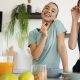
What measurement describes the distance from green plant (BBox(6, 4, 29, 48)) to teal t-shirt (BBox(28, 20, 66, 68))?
1.30 m

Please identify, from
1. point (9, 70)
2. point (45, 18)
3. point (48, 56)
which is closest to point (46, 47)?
point (48, 56)

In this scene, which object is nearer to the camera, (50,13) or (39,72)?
(39,72)

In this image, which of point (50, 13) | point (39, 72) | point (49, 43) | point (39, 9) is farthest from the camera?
point (39, 9)

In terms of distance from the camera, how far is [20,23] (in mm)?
3039

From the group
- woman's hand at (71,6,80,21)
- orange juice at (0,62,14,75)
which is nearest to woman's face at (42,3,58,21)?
woman's hand at (71,6,80,21)

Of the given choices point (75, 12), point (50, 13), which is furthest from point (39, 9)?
point (75, 12)

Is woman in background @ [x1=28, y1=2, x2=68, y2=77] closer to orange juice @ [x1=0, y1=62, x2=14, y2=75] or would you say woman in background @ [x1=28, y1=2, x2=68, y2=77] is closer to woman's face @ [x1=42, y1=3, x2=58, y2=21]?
woman's face @ [x1=42, y1=3, x2=58, y2=21]

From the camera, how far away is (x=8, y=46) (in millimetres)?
3055

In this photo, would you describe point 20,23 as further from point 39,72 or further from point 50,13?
point 39,72

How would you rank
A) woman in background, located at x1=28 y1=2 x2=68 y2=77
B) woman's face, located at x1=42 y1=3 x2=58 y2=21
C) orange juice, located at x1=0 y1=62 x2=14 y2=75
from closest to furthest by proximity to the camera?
orange juice, located at x1=0 y1=62 x2=14 y2=75 < woman in background, located at x1=28 y1=2 x2=68 y2=77 < woman's face, located at x1=42 y1=3 x2=58 y2=21

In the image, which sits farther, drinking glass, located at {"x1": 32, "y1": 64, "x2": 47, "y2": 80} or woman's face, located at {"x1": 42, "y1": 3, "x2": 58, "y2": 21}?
woman's face, located at {"x1": 42, "y1": 3, "x2": 58, "y2": 21}

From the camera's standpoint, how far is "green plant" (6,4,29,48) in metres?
2.99

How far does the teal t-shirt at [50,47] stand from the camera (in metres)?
1.58

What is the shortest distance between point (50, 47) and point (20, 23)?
148 centimetres
